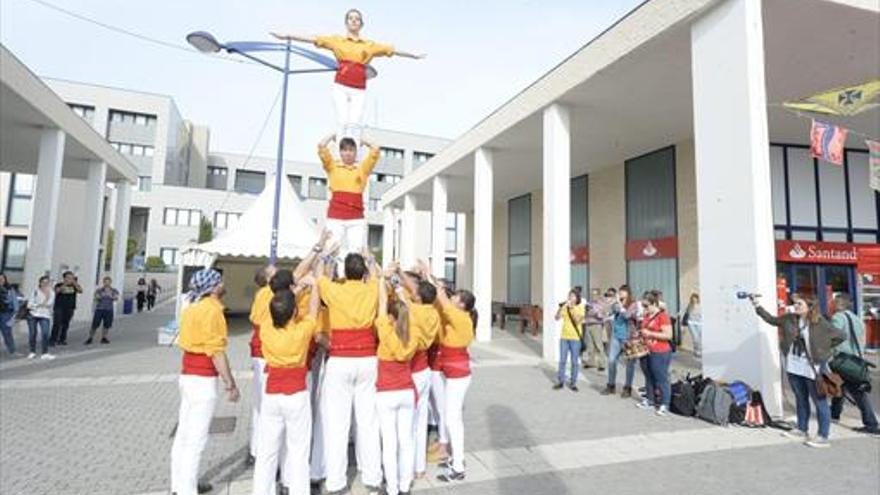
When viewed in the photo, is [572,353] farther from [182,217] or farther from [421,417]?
[182,217]

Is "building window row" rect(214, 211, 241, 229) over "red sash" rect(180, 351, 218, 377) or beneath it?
over

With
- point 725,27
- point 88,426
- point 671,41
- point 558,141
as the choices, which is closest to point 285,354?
point 88,426

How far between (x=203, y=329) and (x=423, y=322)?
1.69 m

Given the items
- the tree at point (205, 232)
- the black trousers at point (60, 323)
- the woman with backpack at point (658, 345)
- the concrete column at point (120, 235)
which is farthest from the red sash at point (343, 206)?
the tree at point (205, 232)

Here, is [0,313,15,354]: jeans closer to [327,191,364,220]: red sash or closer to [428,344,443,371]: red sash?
[327,191,364,220]: red sash

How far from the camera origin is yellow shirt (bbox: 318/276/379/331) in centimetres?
393

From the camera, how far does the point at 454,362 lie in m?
4.69

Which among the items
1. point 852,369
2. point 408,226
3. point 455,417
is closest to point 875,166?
point 852,369

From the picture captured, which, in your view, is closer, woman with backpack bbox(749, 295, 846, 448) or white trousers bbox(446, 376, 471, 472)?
white trousers bbox(446, 376, 471, 472)

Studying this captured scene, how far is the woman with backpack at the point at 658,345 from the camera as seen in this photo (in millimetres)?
7152

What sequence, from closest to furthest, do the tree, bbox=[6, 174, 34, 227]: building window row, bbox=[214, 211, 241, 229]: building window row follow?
bbox=[6, 174, 34, 227]: building window row, the tree, bbox=[214, 211, 241, 229]: building window row

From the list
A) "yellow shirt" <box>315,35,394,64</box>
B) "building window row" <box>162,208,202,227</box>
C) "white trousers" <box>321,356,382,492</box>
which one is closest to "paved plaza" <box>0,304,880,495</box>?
"white trousers" <box>321,356,382,492</box>

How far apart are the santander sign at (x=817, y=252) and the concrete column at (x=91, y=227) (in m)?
23.3

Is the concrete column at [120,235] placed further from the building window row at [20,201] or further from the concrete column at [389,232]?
the concrete column at [389,232]
